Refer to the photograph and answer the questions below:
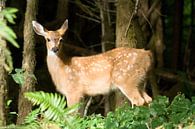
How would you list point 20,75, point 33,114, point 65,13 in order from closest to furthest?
point 33,114
point 20,75
point 65,13

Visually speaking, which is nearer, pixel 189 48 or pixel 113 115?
pixel 113 115

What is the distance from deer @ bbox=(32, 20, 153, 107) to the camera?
916 cm

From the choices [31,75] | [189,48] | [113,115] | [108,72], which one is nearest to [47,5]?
[189,48]

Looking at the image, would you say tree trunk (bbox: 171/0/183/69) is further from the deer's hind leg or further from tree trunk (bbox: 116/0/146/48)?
the deer's hind leg

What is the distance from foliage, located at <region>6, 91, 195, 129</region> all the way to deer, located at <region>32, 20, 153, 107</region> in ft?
6.48

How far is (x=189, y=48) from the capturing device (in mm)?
18484

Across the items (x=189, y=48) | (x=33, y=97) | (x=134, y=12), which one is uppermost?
(x=134, y=12)

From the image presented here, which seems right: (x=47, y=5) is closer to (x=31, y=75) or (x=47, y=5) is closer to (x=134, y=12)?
(x=134, y=12)

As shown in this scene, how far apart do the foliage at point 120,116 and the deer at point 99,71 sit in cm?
197

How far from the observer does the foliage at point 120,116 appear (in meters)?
5.63

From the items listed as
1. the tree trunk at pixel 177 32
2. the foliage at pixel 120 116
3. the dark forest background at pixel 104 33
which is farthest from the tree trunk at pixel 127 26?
the tree trunk at pixel 177 32

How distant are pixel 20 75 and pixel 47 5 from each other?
8.08m

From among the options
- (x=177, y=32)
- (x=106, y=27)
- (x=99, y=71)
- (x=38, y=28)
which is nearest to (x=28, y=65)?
(x=38, y=28)

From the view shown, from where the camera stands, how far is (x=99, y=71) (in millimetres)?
9625
